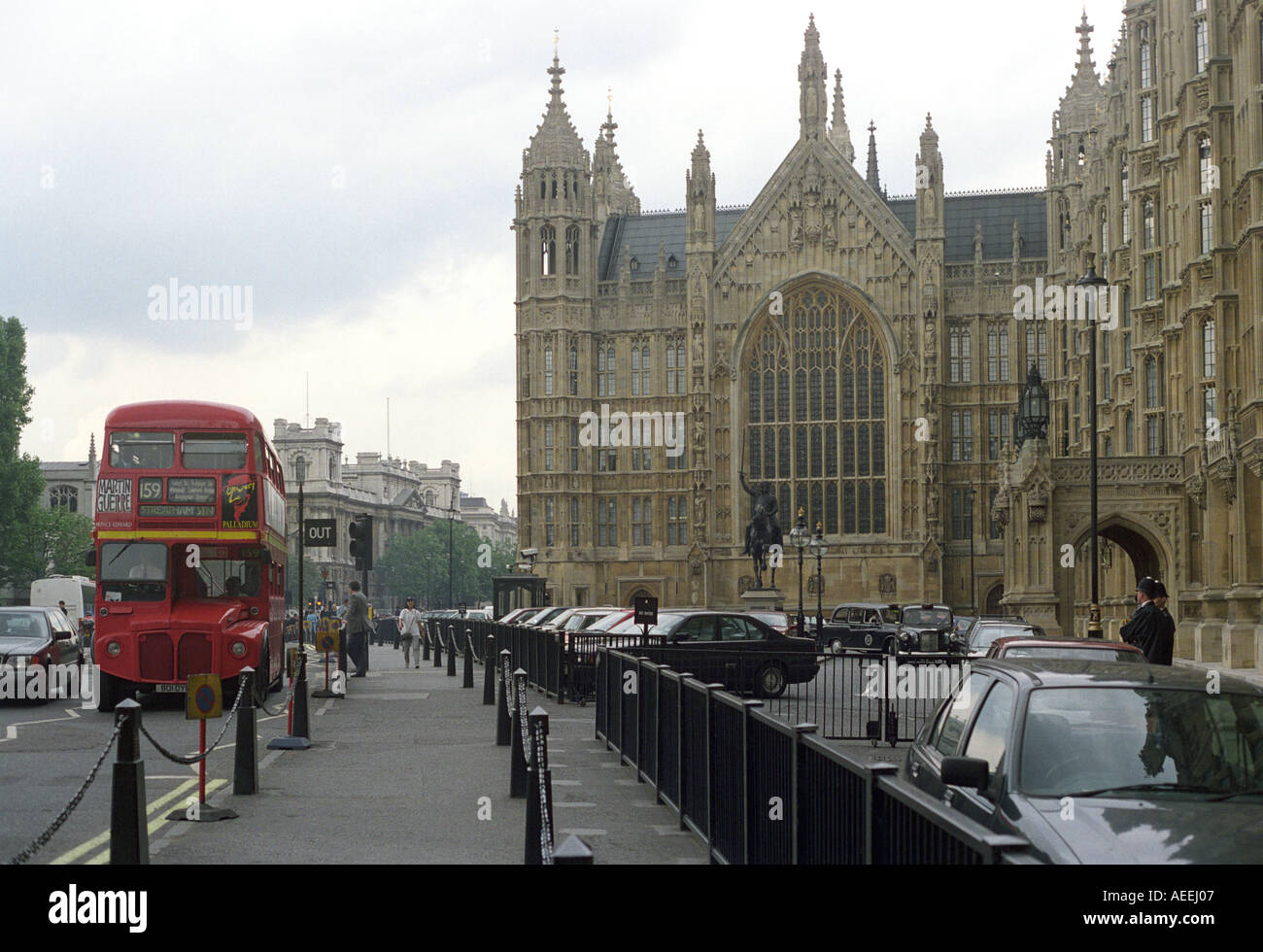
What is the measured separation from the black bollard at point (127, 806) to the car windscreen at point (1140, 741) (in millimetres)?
4928

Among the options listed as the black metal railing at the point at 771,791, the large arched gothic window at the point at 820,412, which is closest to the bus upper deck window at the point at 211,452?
the black metal railing at the point at 771,791

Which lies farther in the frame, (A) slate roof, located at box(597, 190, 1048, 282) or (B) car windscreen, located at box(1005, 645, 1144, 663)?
(A) slate roof, located at box(597, 190, 1048, 282)

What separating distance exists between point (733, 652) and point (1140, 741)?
14.9 m

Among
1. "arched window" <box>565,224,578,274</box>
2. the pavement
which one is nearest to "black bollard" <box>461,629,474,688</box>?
the pavement

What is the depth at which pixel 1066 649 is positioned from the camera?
14.9 meters

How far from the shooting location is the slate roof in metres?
72.3

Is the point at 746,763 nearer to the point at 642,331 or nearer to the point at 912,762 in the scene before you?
the point at 912,762

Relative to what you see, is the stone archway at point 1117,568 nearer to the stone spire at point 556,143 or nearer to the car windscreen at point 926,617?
the car windscreen at point 926,617

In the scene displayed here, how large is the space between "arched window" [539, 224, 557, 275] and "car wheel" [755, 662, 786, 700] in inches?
1925

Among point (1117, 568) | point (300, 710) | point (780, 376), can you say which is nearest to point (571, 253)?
point (780, 376)

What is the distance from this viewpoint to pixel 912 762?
31.1ft

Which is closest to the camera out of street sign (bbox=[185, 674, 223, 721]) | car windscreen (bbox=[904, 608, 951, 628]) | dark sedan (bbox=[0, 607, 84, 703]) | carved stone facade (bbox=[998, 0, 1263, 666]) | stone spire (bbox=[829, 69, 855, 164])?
street sign (bbox=[185, 674, 223, 721])

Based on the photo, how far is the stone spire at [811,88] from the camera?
68.9m

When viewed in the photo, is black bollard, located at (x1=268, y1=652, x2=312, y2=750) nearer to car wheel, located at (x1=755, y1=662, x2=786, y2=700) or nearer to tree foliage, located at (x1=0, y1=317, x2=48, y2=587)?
car wheel, located at (x1=755, y1=662, x2=786, y2=700)
